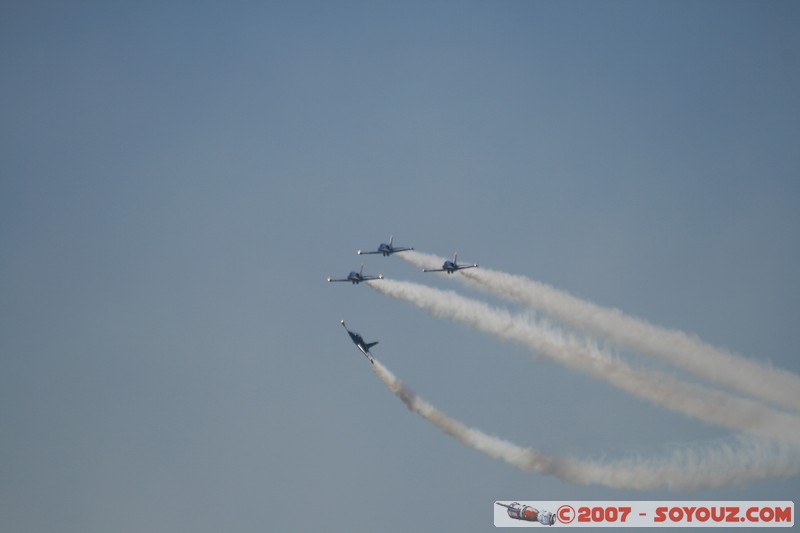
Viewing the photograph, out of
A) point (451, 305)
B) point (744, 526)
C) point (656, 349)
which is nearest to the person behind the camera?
point (744, 526)

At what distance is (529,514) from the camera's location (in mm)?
138750

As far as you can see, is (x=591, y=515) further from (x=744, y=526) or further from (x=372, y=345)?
(x=372, y=345)

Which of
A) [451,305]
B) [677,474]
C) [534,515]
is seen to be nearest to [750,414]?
[677,474]

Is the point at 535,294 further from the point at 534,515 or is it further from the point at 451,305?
the point at 534,515

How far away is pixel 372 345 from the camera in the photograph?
500ft

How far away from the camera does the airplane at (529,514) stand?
453 feet

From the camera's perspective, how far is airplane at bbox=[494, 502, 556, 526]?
453 ft

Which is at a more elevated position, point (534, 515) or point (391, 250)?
point (391, 250)

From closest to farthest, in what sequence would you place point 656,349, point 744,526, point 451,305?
point 744,526
point 656,349
point 451,305

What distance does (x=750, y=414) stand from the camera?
136 m

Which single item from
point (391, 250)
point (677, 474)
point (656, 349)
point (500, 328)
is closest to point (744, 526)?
point (677, 474)

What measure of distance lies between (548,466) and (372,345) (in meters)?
17.3

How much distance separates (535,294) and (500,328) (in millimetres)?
3543

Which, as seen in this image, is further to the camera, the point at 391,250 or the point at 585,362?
the point at 391,250
